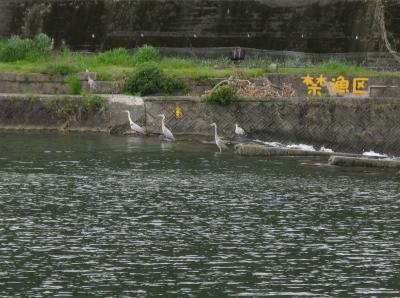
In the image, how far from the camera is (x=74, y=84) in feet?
166

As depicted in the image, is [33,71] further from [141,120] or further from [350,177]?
[350,177]

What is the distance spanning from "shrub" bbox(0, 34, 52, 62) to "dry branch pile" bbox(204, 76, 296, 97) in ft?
35.6

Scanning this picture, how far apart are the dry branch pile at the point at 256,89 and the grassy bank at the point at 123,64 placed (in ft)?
2.63

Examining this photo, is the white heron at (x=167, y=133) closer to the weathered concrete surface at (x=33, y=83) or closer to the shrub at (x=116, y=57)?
the weathered concrete surface at (x=33, y=83)

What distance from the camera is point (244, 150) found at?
4178 cm

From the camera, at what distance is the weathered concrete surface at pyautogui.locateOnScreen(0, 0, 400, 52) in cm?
5578

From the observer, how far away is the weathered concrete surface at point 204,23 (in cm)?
5578

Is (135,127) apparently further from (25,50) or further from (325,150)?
(25,50)

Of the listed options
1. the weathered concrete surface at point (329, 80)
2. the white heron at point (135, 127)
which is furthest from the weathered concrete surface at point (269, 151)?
the weathered concrete surface at point (329, 80)

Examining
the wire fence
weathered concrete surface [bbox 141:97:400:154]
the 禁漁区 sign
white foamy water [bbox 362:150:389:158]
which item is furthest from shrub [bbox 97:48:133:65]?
A: white foamy water [bbox 362:150:389:158]

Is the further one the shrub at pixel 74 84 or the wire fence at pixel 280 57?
the wire fence at pixel 280 57

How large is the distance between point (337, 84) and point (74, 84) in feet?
38.8

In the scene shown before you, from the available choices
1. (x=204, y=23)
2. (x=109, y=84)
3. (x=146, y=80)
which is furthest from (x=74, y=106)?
(x=204, y=23)

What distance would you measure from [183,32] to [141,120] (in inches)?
423
